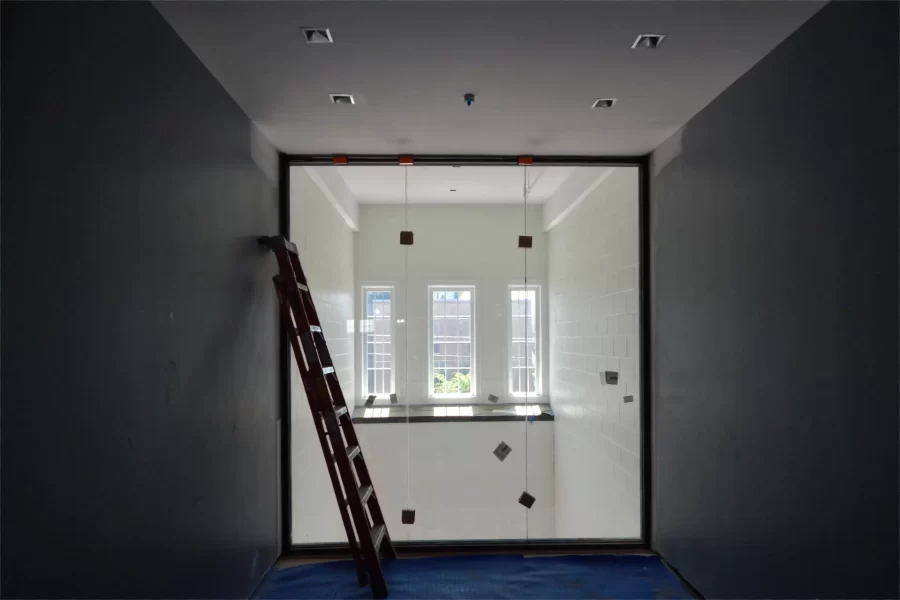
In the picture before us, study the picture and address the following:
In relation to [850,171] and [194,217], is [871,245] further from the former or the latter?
[194,217]

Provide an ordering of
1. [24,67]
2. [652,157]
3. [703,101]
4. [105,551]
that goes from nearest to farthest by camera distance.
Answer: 1. [24,67]
2. [105,551]
3. [703,101]
4. [652,157]

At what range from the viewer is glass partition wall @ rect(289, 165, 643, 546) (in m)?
4.18

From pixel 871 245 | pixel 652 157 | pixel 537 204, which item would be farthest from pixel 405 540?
pixel 871 245

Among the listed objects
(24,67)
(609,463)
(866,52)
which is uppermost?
(866,52)

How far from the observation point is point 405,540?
4.07 m

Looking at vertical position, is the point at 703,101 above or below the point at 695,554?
above

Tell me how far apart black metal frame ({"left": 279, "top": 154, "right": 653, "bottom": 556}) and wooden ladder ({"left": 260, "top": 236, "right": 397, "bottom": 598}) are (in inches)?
15.6

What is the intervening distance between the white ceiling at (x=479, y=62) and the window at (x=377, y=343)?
113 cm

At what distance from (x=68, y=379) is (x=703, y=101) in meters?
2.80

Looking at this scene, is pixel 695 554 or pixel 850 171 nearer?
pixel 850 171

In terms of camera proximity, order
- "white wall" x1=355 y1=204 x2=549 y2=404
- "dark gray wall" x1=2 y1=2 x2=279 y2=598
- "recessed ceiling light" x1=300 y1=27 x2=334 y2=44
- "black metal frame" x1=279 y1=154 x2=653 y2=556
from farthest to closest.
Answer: "white wall" x1=355 y1=204 x2=549 y2=404, "black metal frame" x1=279 y1=154 x2=653 y2=556, "recessed ceiling light" x1=300 y1=27 x2=334 y2=44, "dark gray wall" x1=2 y1=2 x2=279 y2=598

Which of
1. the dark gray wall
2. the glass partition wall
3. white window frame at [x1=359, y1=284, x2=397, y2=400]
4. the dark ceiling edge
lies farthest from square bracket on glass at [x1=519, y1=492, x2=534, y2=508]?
the dark ceiling edge

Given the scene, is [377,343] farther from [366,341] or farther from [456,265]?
[456,265]

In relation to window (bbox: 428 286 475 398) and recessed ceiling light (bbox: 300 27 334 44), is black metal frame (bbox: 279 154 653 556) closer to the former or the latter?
window (bbox: 428 286 475 398)
